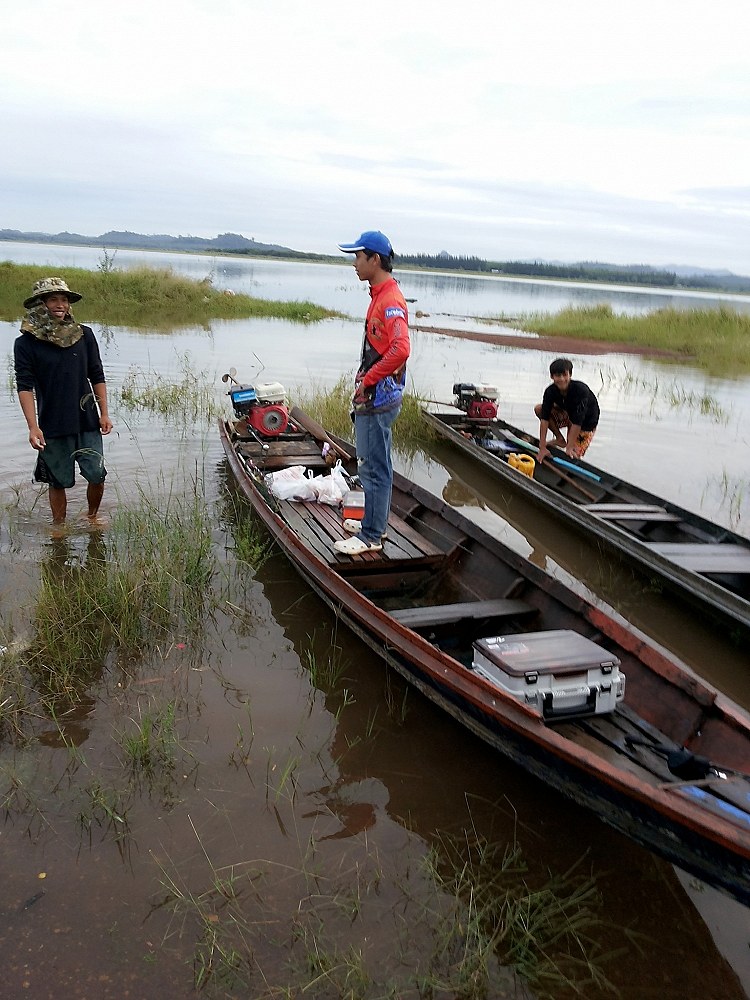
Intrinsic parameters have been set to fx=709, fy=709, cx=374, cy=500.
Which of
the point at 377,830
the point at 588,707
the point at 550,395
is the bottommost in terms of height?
the point at 377,830

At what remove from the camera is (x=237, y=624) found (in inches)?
209

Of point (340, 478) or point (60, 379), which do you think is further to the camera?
point (340, 478)

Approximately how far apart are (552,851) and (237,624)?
2.77 metres

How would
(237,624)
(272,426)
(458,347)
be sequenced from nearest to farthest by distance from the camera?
(237,624) < (272,426) < (458,347)

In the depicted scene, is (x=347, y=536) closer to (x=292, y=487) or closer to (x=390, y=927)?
(x=292, y=487)

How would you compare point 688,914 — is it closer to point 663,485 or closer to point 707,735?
point 707,735

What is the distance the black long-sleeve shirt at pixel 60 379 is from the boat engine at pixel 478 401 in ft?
21.0

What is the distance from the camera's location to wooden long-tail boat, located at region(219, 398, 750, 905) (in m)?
2.78

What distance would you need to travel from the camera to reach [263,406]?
862 cm

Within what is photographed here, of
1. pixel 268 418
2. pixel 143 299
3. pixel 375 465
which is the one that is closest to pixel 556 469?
pixel 268 418

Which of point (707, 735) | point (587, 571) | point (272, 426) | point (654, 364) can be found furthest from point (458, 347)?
point (707, 735)

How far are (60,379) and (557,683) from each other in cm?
439

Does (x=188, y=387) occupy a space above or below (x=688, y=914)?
above

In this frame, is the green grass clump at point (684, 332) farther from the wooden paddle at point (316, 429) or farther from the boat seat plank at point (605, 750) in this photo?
the boat seat plank at point (605, 750)
